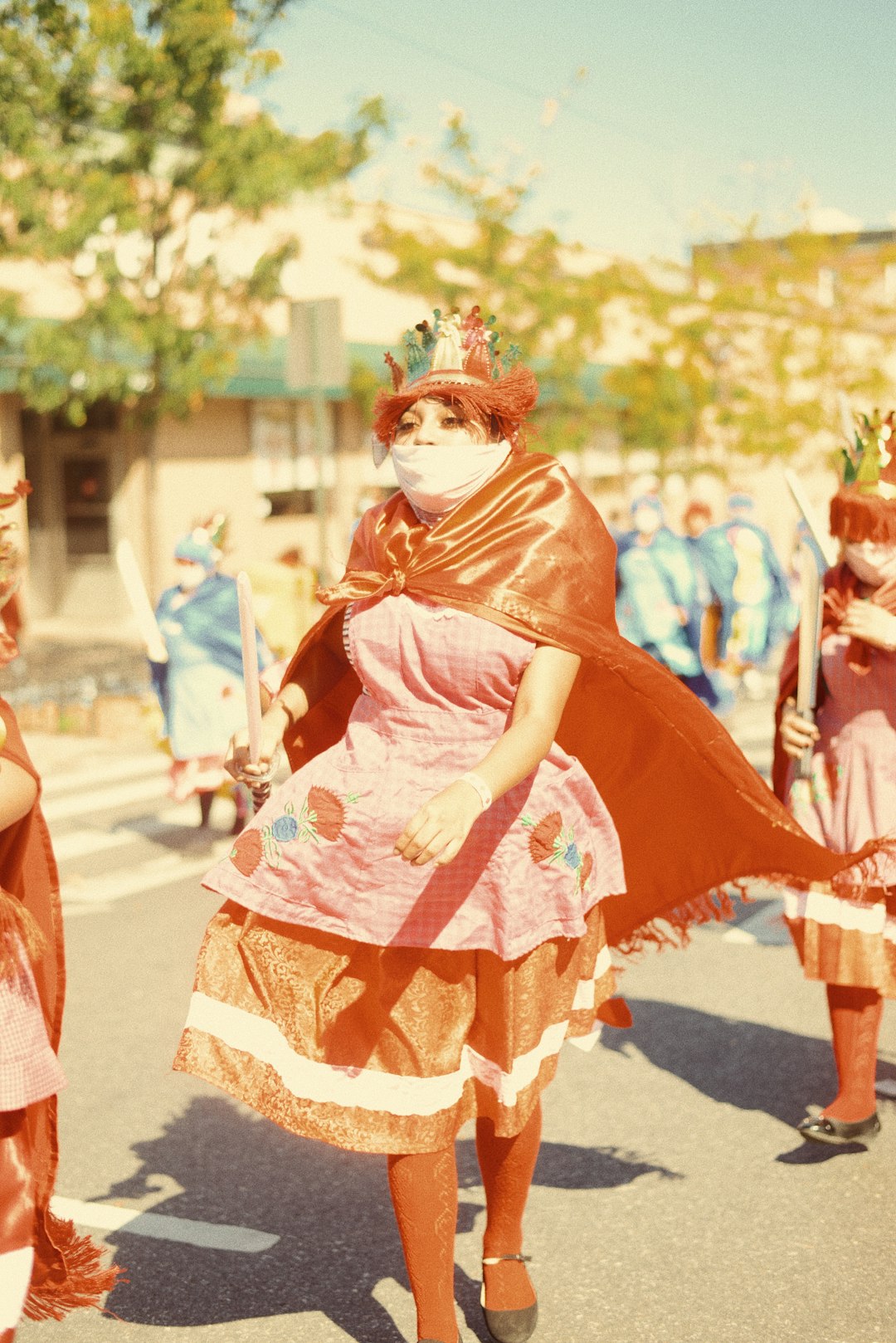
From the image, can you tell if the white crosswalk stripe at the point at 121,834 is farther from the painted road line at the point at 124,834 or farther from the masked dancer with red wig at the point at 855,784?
the masked dancer with red wig at the point at 855,784

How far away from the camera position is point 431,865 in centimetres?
296

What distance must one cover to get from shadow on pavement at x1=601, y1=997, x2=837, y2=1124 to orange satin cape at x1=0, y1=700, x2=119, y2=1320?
2.43 metres

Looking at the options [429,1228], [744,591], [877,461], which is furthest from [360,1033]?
[744,591]

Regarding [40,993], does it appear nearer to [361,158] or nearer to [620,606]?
[620,606]

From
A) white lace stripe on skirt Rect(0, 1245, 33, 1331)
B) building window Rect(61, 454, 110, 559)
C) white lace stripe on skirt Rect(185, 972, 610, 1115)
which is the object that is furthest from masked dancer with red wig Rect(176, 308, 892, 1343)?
building window Rect(61, 454, 110, 559)

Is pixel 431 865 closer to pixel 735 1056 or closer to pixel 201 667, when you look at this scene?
pixel 735 1056

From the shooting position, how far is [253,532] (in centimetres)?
2278

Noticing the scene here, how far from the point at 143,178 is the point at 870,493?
1072cm

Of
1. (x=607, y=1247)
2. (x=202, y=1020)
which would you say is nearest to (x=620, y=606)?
(x=607, y=1247)

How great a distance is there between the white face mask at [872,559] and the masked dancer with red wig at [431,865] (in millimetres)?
1205

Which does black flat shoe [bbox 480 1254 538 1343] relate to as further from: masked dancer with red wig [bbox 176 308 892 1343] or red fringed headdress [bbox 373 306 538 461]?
red fringed headdress [bbox 373 306 538 461]

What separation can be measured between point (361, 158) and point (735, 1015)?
32.7ft

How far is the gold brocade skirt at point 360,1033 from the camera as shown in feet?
10.1

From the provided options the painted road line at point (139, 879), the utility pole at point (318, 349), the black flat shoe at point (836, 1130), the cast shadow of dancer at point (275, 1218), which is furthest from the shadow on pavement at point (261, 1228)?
the utility pole at point (318, 349)
